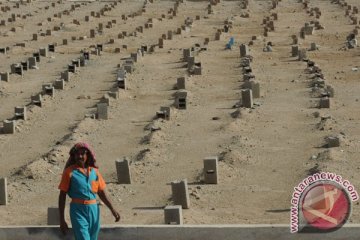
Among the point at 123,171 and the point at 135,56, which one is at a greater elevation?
the point at 123,171

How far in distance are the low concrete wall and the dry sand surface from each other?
1910mm

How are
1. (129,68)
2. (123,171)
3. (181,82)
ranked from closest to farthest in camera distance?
(123,171)
(181,82)
(129,68)

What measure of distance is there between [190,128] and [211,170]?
406 centimetres

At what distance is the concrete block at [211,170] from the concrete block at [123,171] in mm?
1174

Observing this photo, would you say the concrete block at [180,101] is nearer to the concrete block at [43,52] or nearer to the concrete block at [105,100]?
the concrete block at [105,100]

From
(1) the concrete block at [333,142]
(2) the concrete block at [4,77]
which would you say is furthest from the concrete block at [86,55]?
(1) the concrete block at [333,142]

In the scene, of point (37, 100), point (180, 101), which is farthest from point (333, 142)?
point (37, 100)

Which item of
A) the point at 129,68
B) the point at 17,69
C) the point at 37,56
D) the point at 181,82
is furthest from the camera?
the point at 37,56

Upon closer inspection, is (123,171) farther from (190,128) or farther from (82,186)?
(82,186)

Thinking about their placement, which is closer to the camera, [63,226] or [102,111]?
[63,226]

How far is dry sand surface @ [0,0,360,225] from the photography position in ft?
38.7

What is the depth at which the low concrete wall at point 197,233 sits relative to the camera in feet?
27.0

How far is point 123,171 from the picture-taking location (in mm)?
12484

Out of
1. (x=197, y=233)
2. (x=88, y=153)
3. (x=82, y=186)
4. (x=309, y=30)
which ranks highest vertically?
(x=88, y=153)
